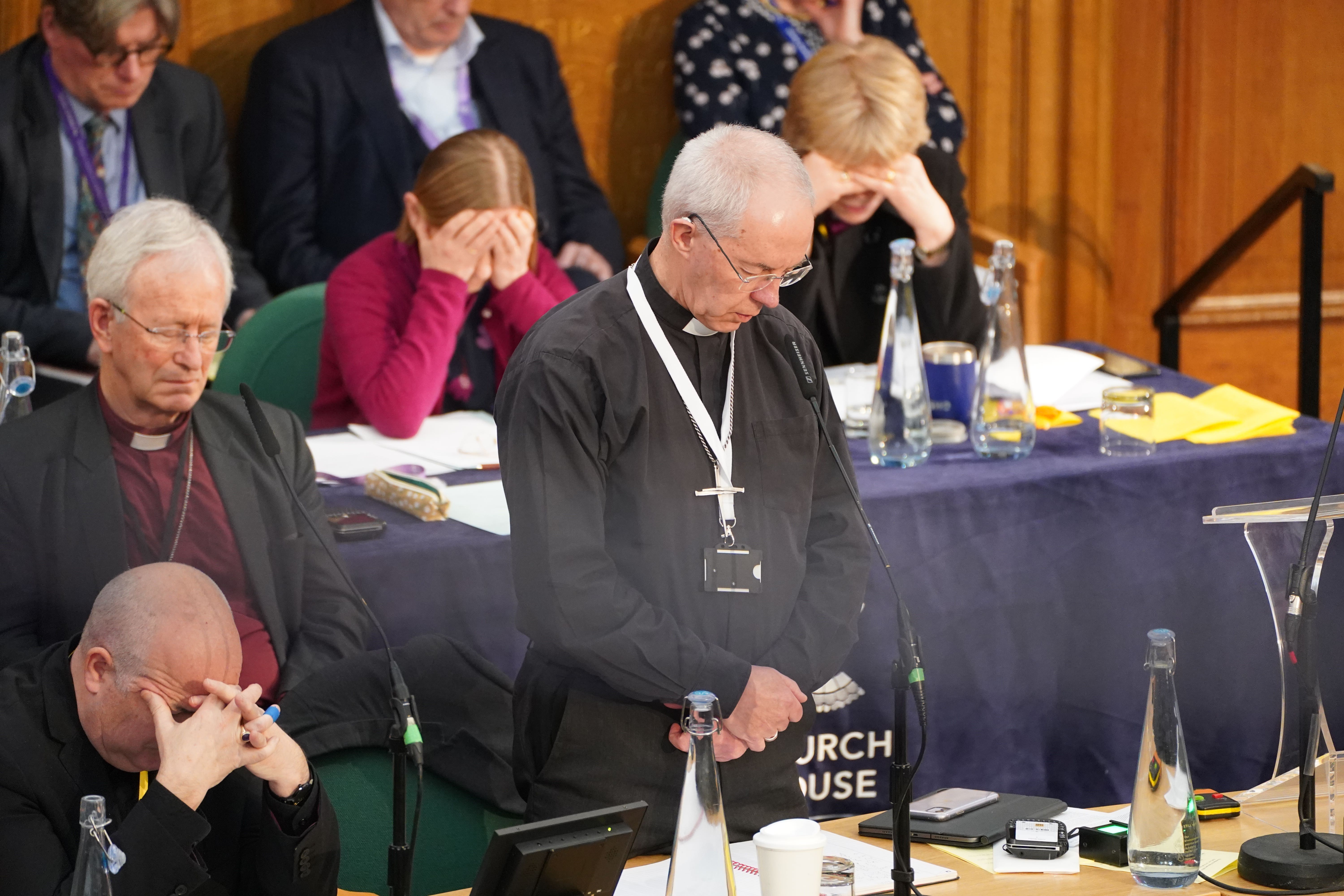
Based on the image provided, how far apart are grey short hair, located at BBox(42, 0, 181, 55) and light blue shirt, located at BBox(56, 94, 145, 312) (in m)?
0.18

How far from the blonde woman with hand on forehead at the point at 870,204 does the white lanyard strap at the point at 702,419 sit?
1221 millimetres

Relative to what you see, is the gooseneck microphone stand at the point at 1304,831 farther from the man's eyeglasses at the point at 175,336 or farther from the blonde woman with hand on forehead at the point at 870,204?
the blonde woman with hand on forehead at the point at 870,204

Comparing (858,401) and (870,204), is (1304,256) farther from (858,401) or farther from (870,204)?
(858,401)

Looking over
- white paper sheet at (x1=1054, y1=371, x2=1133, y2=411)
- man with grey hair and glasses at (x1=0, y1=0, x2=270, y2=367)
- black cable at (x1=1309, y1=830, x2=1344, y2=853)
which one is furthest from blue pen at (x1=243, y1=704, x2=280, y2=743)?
man with grey hair and glasses at (x1=0, y1=0, x2=270, y2=367)

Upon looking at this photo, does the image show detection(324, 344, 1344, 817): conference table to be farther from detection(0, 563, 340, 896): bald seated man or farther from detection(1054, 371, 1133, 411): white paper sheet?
detection(0, 563, 340, 896): bald seated man

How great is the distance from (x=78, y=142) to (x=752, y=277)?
2.38 metres

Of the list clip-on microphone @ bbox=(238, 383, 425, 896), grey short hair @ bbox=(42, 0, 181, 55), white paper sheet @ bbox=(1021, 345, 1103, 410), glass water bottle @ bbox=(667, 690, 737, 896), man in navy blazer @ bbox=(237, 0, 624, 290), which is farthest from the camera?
man in navy blazer @ bbox=(237, 0, 624, 290)

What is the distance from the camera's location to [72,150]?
3.76m

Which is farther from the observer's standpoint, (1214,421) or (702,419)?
(1214,421)

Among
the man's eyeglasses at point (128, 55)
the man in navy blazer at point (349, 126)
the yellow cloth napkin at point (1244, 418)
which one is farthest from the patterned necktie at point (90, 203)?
the yellow cloth napkin at point (1244, 418)

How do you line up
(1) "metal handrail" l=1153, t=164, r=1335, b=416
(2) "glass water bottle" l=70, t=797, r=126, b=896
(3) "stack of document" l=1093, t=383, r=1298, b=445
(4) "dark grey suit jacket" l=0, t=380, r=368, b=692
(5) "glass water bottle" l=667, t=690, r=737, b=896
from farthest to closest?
(1) "metal handrail" l=1153, t=164, r=1335, b=416 < (3) "stack of document" l=1093, t=383, r=1298, b=445 < (4) "dark grey suit jacket" l=0, t=380, r=368, b=692 < (5) "glass water bottle" l=667, t=690, r=737, b=896 < (2) "glass water bottle" l=70, t=797, r=126, b=896

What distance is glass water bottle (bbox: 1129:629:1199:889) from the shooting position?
5.45 ft

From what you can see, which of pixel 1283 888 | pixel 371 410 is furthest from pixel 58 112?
pixel 1283 888

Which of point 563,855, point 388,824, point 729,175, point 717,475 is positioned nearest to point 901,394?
point 717,475
